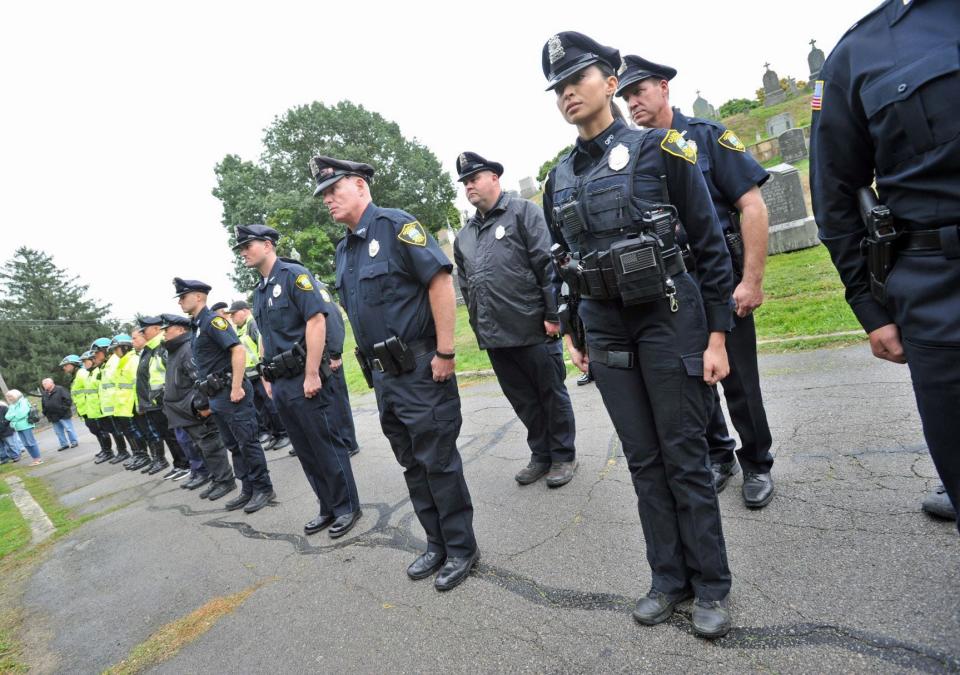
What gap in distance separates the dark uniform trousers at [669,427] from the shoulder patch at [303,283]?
235 cm

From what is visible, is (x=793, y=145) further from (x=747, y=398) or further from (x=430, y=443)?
(x=430, y=443)

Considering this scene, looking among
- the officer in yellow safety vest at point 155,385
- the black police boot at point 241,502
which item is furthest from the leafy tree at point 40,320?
the black police boot at point 241,502

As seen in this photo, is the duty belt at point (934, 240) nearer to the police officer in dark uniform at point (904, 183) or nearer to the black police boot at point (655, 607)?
the police officer in dark uniform at point (904, 183)

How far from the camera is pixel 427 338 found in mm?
2998

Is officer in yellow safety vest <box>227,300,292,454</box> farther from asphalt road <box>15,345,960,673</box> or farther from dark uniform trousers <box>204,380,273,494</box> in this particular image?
asphalt road <box>15,345,960,673</box>

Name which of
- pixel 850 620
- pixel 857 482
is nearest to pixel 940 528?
pixel 857 482

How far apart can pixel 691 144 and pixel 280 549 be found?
12.3 ft

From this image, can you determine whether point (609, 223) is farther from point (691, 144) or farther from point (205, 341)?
point (205, 341)

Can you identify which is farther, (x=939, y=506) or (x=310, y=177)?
(x=310, y=177)

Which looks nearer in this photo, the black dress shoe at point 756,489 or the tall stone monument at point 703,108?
the black dress shoe at point 756,489

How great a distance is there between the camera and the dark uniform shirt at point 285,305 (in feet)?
12.6

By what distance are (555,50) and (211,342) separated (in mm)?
4181

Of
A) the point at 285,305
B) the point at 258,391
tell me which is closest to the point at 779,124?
the point at 258,391

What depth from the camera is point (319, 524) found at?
4094 millimetres
